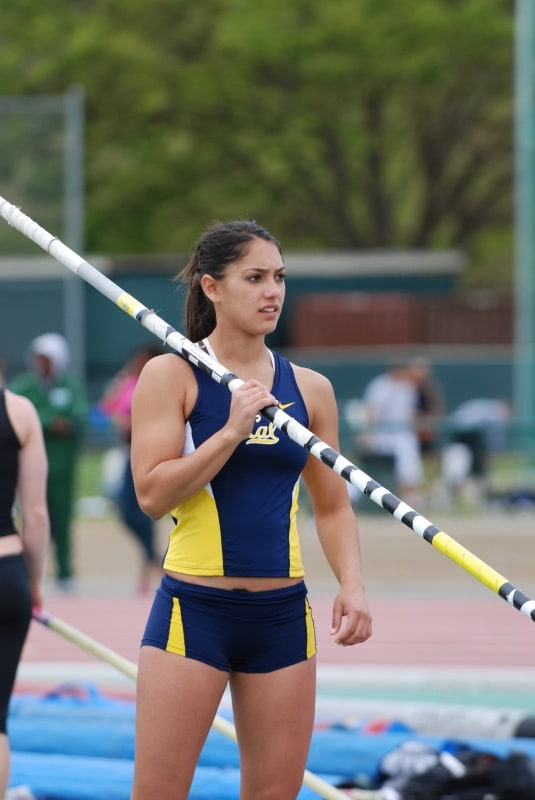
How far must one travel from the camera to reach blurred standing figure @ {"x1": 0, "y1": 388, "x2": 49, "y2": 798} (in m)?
5.18

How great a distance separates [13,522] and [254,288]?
155 cm

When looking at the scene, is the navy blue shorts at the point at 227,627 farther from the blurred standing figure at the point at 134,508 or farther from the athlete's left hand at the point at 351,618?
the blurred standing figure at the point at 134,508

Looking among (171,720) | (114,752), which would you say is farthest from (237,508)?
(114,752)

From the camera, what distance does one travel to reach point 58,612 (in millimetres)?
11688

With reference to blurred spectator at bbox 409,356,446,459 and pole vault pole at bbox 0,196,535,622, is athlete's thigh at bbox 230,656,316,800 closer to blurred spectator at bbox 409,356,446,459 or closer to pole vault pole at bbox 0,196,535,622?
pole vault pole at bbox 0,196,535,622

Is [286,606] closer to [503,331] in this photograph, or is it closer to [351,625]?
[351,625]

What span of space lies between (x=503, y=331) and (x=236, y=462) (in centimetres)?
2686

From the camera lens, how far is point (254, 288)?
4.18 meters

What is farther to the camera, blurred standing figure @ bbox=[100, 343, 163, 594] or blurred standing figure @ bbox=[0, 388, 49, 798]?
blurred standing figure @ bbox=[100, 343, 163, 594]

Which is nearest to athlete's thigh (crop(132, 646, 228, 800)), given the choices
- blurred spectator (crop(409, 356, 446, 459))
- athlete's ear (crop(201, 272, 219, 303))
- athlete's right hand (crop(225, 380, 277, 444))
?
athlete's right hand (crop(225, 380, 277, 444))

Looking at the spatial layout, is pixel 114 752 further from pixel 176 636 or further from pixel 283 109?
pixel 283 109

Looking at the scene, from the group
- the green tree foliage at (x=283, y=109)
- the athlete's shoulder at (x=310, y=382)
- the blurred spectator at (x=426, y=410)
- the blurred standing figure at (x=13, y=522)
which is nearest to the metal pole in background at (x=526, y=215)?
the blurred spectator at (x=426, y=410)

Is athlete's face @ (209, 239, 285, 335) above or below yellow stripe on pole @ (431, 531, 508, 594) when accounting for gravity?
above

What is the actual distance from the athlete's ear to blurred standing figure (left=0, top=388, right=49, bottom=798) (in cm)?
116
